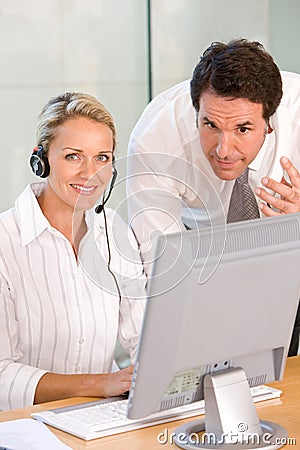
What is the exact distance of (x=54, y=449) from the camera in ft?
5.68

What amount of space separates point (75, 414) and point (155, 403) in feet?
0.93

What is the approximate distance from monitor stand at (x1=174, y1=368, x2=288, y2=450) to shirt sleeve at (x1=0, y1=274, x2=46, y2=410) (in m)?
0.55

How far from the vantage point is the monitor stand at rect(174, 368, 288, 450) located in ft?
5.70

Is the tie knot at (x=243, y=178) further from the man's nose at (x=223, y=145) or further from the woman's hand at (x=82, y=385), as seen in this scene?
the woman's hand at (x=82, y=385)

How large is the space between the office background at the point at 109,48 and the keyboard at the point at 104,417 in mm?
1559

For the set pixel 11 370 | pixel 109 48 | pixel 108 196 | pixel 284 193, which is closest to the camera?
pixel 108 196

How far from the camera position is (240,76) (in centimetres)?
236

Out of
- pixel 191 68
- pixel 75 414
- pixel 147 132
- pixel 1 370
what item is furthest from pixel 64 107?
pixel 191 68

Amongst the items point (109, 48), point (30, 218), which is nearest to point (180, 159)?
point (30, 218)

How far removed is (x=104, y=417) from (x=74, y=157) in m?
0.76

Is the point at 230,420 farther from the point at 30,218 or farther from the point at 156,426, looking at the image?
the point at 30,218

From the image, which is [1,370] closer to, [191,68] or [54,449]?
[54,449]

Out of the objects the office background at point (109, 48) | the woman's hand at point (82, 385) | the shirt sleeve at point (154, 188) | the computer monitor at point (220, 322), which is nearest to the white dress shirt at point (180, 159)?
the shirt sleeve at point (154, 188)

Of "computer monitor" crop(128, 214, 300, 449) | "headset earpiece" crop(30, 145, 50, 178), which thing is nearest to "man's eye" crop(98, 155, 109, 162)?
"headset earpiece" crop(30, 145, 50, 178)
